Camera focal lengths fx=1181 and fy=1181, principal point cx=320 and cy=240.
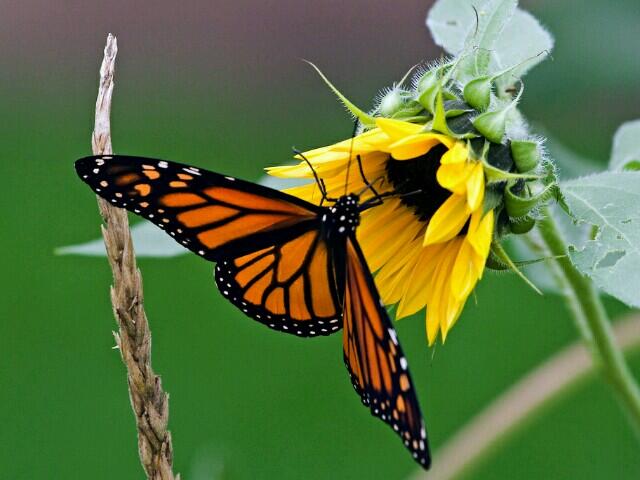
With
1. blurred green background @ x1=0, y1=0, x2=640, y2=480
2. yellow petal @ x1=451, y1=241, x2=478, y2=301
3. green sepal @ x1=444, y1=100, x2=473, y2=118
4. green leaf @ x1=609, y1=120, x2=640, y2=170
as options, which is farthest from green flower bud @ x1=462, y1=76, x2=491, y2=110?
blurred green background @ x1=0, y1=0, x2=640, y2=480

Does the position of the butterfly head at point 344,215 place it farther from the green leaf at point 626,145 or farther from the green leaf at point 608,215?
the green leaf at point 626,145

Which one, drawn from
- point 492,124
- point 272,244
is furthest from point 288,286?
point 492,124

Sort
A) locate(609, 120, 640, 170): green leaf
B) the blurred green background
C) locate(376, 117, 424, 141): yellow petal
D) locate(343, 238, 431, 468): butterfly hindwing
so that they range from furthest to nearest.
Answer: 1. the blurred green background
2. locate(609, 120, 640, 170): green leaf
3. locate(376, 117, 424, 141): yellow petal
4. locate(343, 238, 431, 468): butterfly hindwing

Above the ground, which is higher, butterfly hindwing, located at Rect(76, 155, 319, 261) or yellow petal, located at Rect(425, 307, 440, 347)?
butterfly hindwing, located at Rect(76, 155, 319, 261)

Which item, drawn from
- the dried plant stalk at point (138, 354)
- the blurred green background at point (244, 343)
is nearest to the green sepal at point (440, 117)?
the dried plant stalk at point (138, 354)

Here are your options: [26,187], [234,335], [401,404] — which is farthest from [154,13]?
[401,404]

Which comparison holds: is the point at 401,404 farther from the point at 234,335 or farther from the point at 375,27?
the point at 375,27

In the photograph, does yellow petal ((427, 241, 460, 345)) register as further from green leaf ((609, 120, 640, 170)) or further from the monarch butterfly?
green leaf ((609, 120, 640, 170))

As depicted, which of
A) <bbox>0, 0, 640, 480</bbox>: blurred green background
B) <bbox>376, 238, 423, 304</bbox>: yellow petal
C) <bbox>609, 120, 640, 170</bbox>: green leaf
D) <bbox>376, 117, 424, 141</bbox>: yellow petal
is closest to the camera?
<bbox>376, 117, 424, 141</bbox>: yellow petal

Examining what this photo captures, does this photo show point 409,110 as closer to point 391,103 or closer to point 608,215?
point 391,103
